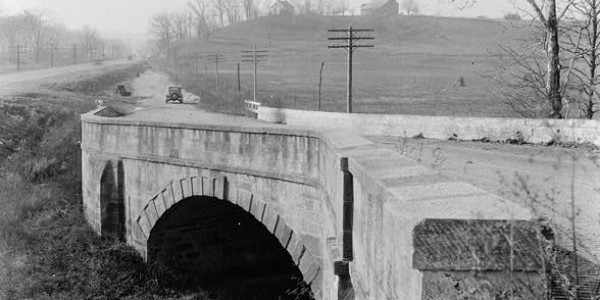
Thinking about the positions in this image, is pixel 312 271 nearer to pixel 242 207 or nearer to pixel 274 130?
pixel 274 130

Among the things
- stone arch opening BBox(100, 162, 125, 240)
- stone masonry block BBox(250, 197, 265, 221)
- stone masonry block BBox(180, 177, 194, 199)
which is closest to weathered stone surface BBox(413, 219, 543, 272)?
stone masonry block BBox(250, 197, 265, 221)

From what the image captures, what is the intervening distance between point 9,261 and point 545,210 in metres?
13.5

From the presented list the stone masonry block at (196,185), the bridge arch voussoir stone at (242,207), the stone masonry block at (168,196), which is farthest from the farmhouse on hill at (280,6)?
the stone masonry block at (196,185)

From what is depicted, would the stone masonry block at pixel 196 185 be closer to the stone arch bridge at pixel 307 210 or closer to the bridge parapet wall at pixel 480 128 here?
the stone arch bridge at pixel 307 210

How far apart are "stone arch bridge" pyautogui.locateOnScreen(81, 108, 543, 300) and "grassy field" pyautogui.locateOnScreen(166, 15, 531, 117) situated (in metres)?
11.1

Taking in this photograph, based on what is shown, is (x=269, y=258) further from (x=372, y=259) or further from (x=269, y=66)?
(x=269, y=66)

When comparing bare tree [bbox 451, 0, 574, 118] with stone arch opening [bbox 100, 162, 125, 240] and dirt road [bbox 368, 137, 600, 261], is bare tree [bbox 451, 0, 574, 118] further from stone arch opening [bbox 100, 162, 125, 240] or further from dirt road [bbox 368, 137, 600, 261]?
stone arch opening [bbox 100, 162, 125, 240]

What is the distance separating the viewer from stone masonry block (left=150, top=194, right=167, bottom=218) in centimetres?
1387

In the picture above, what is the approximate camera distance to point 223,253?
51.3ft

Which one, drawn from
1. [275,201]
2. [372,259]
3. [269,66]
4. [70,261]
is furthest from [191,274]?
[269,66]

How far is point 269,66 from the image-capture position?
75.7m

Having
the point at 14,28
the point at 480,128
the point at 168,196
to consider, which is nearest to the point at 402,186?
the point at 480,128

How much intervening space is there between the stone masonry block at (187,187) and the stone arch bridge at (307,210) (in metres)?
0.04

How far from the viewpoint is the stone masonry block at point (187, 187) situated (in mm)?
12836
